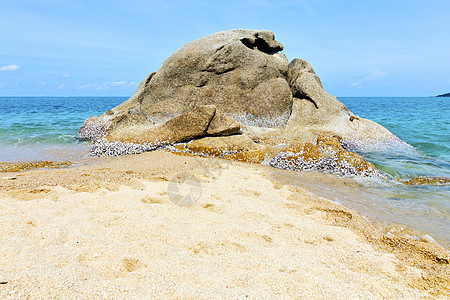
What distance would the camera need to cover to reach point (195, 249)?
2.77m

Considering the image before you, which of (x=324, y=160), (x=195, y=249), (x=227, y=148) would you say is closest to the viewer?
(x=195, y=249)

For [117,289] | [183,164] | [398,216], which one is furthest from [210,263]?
[183,164]

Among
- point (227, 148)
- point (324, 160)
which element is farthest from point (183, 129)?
point (324, 160)

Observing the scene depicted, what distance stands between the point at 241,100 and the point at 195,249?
363 inches

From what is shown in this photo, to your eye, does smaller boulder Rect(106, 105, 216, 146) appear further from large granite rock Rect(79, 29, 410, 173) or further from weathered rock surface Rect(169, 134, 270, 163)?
large granite rock Rect(79, 29, 410, 173)

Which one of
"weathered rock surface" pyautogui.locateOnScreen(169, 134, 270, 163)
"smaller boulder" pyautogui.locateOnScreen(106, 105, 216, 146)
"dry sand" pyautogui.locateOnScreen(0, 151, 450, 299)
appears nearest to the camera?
"dry sand" pyautogui.locateOnScreen(0, 151, 450, 299)

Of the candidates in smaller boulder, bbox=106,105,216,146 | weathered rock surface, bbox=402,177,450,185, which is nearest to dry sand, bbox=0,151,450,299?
weathered rock surface, bbox=402,177,450,185

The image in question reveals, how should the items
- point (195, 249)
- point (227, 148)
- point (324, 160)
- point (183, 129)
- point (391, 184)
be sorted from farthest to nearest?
point (183, 129), point (227, 148), point (324, 160), point (391, 184), point (195, 249)

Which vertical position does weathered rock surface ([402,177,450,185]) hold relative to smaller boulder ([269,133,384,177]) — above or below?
below

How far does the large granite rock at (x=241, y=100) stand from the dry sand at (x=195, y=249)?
19.7 feet

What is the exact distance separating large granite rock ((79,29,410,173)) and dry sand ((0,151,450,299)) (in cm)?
599

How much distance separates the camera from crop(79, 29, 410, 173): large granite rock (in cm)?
1085

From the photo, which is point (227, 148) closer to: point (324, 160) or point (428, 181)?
point (324, 160)

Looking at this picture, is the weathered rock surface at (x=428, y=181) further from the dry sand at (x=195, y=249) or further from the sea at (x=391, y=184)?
the dry sand at (x=195, y=249)
